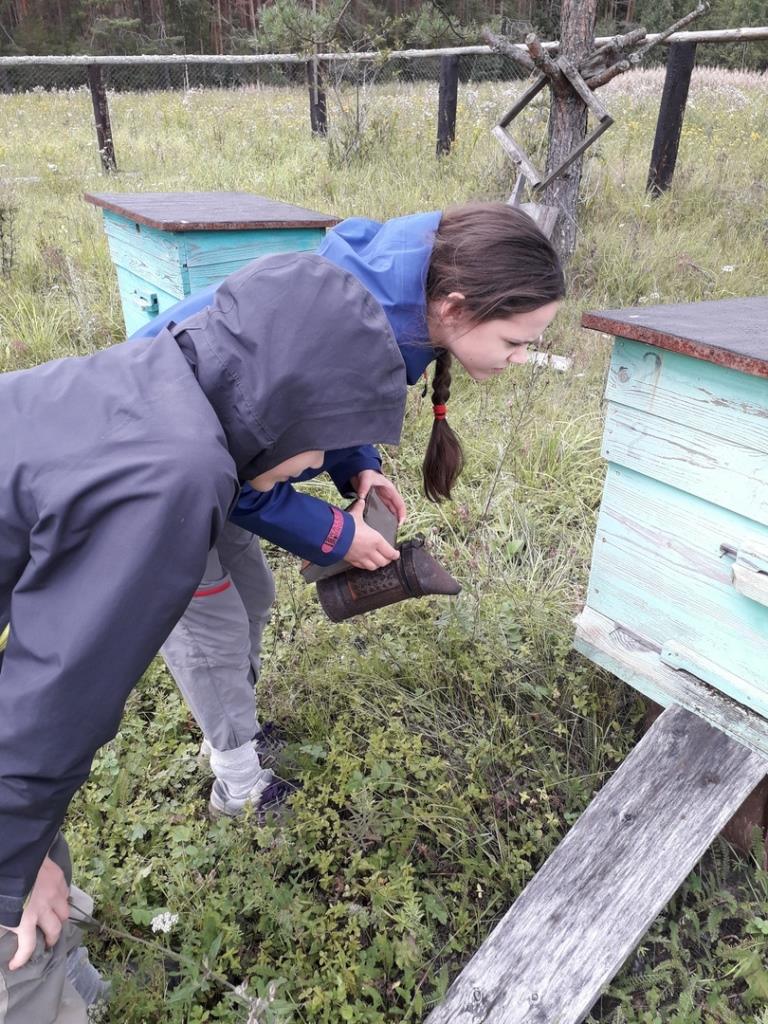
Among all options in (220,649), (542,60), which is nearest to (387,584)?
(220,649)

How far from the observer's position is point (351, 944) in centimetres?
176

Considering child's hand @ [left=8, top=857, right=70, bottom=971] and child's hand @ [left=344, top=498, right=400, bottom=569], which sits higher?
child's hand @ [left=344, top=498, right=400, bottom=569]

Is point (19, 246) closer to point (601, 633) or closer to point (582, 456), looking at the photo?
point (582, 456)

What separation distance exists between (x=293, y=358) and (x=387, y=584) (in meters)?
0.87

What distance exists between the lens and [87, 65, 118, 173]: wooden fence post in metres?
8.68

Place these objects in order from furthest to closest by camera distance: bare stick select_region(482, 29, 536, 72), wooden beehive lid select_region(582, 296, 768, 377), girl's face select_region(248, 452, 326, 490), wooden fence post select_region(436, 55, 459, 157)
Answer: wooden fence post select_region(436, 55, 459, 157) → bare stick select_region(482, 29, 536, 72) → wooden beehive lid select_region(582, 296, 768, 377) → girl's face select_region(248, 452, 326, 490)

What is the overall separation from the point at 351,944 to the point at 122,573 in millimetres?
1239

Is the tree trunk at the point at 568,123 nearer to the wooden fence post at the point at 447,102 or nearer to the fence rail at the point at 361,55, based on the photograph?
the fence rail at the point at 361,55

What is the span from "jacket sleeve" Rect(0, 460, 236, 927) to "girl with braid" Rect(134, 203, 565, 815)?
Result: 35 centimetres

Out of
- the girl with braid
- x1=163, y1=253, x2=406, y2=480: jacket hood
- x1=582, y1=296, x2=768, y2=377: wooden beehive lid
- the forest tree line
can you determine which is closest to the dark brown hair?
the girl with braid

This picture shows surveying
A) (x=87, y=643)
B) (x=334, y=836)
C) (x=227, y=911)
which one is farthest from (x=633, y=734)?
(x=87, y=643)

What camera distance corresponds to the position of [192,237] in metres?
Answer: 2.96

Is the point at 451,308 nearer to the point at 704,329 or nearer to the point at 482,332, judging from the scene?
the point at 482,332

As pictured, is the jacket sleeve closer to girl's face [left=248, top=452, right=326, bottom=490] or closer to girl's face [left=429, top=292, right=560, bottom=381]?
girl's face [left=248, top=452, right=326, bottom=490]
